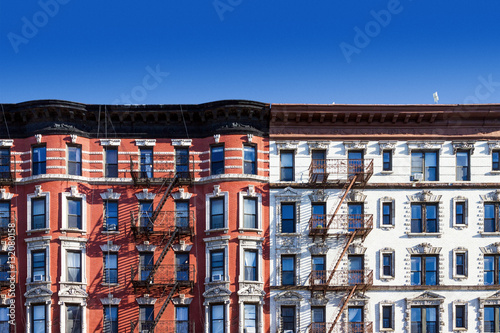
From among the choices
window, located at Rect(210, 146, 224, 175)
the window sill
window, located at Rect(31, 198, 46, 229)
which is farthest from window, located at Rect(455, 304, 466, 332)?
window, located at Rect(31, 198, 46, 229)

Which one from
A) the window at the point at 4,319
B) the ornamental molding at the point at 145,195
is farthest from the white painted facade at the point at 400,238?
the window at the point at 4,319

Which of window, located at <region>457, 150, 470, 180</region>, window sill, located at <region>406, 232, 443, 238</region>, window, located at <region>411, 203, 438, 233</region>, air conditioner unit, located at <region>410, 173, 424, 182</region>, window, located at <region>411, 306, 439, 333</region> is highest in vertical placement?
window, located at <region>457, 150, 470, 180</region>

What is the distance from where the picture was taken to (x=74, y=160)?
4119cm

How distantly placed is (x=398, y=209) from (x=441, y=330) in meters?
6.78

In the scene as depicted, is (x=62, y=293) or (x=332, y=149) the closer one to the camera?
(x=62, y=293)

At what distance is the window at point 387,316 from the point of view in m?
40.6

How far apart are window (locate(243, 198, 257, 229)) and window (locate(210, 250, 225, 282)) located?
2052 mm

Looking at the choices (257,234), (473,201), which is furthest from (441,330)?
(257,234)

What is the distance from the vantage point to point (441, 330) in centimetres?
4034

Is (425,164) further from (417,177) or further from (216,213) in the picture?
(216,213)

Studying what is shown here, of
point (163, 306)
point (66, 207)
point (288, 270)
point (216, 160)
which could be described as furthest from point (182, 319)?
point (216, 160)

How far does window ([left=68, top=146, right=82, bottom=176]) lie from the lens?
135 feet

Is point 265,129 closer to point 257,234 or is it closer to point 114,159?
point 257,234

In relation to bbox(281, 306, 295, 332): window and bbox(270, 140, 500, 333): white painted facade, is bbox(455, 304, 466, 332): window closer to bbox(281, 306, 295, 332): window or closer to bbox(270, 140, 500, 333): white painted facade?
bbox(270, 140, 500, 333): white painted facade
